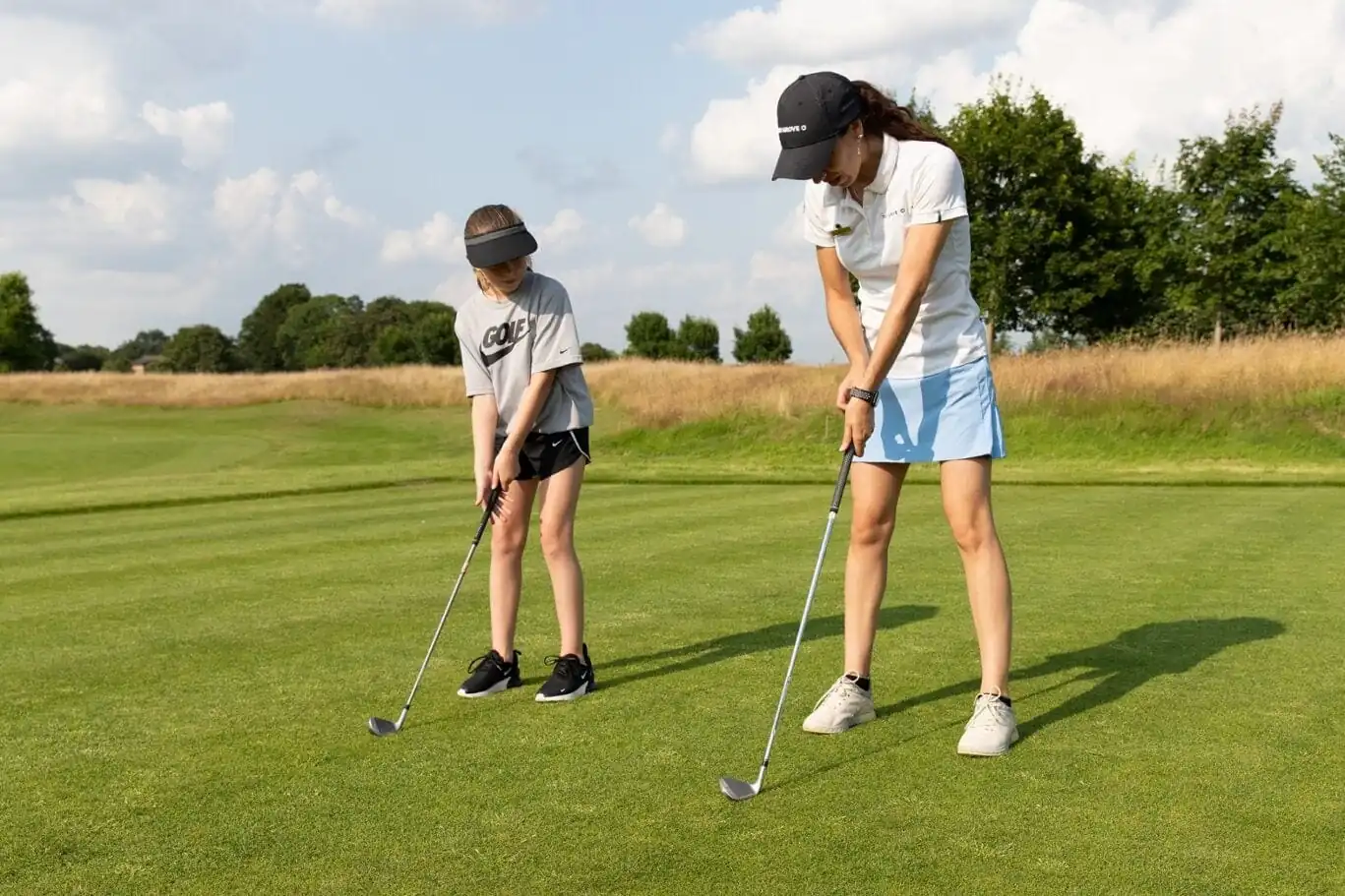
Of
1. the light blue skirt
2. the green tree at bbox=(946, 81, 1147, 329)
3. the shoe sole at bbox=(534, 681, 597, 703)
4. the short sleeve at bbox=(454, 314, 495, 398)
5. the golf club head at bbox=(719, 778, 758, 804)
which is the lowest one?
the shoe sole at bbox=(534, 681, 597, 703)

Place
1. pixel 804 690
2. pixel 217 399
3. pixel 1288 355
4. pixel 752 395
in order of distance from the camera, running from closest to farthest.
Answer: pixel 804 690, pixel 1288 355, pixel 752 395, pixel 217 399

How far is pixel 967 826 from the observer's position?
3150 mm

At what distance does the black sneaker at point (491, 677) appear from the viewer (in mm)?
4750

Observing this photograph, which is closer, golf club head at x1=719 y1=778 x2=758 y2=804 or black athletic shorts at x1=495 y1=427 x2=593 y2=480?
golf club head at x1=719 y1=778 x2=758 y2=804

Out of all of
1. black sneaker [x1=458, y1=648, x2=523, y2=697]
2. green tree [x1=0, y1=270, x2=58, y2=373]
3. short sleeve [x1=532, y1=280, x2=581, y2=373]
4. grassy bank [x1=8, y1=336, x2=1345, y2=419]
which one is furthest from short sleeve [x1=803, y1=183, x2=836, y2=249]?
green tree [x1=0, y1=270, x2=58, y2=373]

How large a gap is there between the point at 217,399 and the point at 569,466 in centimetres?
3245

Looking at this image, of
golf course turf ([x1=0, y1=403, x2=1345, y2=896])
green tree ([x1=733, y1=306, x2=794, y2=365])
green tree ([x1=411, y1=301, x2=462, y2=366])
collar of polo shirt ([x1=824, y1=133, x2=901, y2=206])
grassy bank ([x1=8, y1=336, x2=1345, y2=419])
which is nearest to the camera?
golf course turf ([x1=0, y1=403, x2=1345, y2=896])

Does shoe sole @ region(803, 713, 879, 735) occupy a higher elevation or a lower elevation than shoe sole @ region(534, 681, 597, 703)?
higher

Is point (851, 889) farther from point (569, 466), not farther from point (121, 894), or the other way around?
point (569, 466)

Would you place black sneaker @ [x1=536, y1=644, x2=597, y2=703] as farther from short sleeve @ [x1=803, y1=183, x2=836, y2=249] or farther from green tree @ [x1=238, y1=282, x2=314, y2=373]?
green tree @ [x1=238, y1=282, x2=314, y2=373]

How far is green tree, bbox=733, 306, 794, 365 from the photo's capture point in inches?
2410

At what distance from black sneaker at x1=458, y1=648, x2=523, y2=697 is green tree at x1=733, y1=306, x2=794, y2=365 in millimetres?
56317

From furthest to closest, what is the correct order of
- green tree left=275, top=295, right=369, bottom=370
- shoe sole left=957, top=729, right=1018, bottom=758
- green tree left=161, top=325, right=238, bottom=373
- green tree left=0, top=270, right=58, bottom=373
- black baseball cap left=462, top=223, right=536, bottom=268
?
green tree left=161, top=325, right=238, bottom=373 < green tree left=275, top=295, right=369, bottom=370 < green tree left=0, top=270, right=58, bottom=373 < black baseball cap left=462, top=223, right=536, bottom=268 < shoe sole left=957, top=729, right=1018, bottom=758

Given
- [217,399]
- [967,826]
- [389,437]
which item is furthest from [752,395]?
[967,826]
